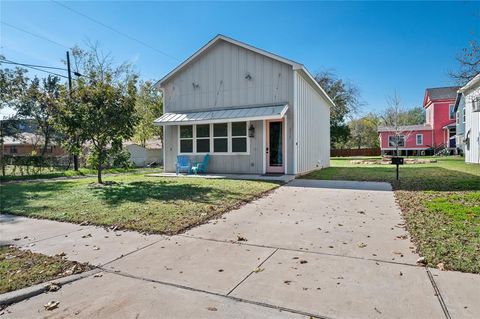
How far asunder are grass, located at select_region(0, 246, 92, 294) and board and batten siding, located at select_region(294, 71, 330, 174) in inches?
410

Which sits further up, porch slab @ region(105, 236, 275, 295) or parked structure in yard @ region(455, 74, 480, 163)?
parked structure in yard @ region(455, 74, 480, 163)

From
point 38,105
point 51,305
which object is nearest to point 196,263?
point 51,305

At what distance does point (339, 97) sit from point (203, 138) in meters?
29.7

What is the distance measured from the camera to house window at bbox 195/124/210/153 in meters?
14.3

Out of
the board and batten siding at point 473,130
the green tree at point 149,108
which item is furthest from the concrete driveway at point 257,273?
the green tree at point 149,108

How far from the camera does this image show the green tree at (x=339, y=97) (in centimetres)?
3847

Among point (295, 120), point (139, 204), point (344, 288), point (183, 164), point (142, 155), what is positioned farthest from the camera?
point (142, 155)

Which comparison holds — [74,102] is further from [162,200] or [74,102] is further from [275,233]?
[275,233]

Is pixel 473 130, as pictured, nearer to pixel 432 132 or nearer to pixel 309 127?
pixel 309 127

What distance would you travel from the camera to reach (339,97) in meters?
39.0

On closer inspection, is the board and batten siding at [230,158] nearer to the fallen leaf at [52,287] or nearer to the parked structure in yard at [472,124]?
the fallen leaf at [52,287]

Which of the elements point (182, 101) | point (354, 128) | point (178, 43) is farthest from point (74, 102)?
point (354, 128)

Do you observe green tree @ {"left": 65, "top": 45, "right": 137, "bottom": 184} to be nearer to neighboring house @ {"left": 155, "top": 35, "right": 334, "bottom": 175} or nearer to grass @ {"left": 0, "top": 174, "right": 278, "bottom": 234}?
grass @ {"left": 0, "top": 174, "right": 278, "bottom": 234}

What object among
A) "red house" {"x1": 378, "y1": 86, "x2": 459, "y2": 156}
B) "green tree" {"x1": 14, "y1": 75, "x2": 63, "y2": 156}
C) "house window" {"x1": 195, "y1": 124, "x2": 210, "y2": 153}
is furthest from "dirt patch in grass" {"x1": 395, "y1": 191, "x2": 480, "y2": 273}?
"red house" {"x1": 378, "y1": 86, "x2": 459, "y2": 156}
